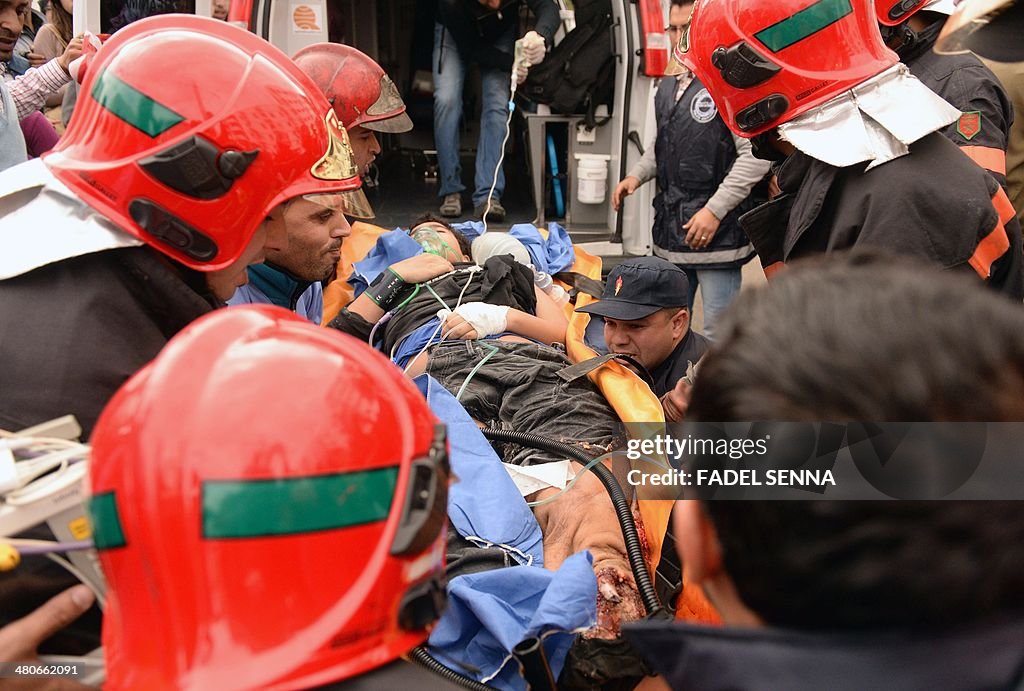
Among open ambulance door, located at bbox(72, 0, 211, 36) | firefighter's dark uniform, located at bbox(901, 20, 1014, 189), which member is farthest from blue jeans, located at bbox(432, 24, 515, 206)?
firefighter's dark uniform, located at bbox(901, 20, 1014, 189)

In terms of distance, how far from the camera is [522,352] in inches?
133

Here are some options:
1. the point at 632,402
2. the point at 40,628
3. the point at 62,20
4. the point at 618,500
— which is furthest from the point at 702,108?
the point at 62,20

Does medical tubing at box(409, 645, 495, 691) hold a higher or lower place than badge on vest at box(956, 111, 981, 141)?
lower

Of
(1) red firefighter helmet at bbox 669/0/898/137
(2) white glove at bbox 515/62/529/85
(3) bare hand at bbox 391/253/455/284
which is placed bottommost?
A: (3) bare hand at bbox 391/253/455/284

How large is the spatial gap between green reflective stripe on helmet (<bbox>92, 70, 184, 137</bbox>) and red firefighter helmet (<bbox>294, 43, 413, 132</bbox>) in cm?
197

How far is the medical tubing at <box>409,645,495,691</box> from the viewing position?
1697 millimetres

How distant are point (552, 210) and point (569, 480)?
13.0 ft

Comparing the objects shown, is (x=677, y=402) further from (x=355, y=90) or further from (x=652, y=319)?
(x=355, y=90)

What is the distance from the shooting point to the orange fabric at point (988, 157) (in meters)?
2.42

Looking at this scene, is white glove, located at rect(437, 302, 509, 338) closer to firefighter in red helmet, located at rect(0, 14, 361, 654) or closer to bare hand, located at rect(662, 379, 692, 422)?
bare hand, located at rect(662, 379, 692, 422)

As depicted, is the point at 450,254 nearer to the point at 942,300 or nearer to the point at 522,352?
the point at 522,352

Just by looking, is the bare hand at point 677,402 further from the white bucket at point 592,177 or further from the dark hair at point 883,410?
the white bucket at point 592,177

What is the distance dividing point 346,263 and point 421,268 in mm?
868

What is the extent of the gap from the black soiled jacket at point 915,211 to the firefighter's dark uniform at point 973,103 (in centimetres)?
47
